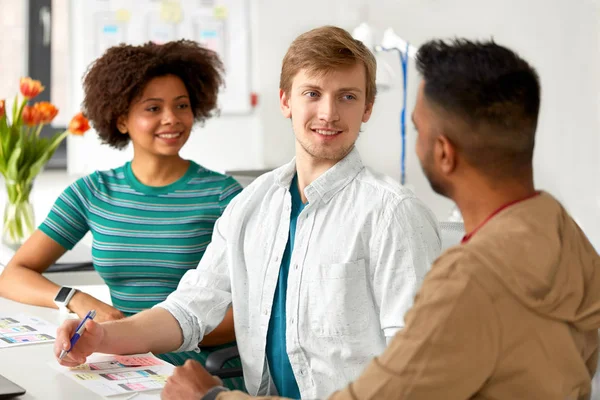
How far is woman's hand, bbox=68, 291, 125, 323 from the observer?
1.76 meters

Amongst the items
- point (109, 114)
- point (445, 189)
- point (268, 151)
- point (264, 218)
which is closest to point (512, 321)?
point (445, 189)

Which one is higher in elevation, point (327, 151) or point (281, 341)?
point (327, 151)

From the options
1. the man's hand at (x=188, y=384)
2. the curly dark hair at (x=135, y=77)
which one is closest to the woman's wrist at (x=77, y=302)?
the curly dark hair at (x=135, y=77)

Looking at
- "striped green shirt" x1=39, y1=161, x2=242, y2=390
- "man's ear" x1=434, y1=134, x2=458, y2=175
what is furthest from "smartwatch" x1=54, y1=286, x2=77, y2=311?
"man's ear" x1=434, y1=134, x2=458, y2=175

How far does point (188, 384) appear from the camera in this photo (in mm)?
1153

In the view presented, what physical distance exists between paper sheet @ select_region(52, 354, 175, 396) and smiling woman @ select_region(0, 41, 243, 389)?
49cm

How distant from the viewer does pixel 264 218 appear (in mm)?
1673

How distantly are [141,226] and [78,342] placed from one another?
717mm

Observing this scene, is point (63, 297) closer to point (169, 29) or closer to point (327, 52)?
point (327, 52)

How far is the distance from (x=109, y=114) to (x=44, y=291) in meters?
0.57

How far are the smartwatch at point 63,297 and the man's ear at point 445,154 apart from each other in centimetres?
117

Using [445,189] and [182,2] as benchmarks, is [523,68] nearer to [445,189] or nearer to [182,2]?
[445,189]

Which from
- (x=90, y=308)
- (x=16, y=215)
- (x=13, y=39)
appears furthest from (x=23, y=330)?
(x=13, y=39)

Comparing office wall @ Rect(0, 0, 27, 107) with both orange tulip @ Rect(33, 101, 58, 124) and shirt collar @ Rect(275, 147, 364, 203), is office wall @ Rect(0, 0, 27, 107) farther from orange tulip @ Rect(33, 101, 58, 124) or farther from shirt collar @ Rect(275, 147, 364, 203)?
shirt collar @ Rect(275, 147, 364, 203)
